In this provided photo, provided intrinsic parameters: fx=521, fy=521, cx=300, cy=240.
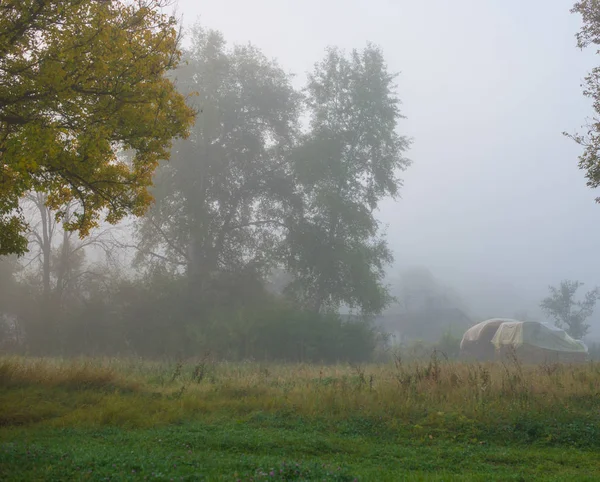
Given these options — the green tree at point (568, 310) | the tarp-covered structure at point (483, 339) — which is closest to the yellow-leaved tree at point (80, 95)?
the tarp-covered structure at point (483, 339)

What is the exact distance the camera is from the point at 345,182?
131ft

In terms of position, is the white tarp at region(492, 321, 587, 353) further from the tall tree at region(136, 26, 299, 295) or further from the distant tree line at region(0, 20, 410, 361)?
the tall tree at region(136, 26, 299, 295)

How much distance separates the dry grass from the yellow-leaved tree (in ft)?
11.3

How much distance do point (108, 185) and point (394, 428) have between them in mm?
8162

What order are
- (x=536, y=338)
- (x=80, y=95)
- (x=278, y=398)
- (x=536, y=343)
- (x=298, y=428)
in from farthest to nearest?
1. (x=536, y=338)
2. (x=536, y=343)
3. (x=278, y=398)
4. (x=80, y=95)
5. (x=298, y=428)

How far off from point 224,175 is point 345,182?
9508 millimetres

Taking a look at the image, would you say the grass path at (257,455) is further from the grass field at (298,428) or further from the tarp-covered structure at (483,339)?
the tarp-covered structure at (483,339)

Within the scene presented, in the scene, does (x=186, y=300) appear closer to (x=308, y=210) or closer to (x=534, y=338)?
(x=308, y=210)

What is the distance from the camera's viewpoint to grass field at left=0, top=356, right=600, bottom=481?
6.75m

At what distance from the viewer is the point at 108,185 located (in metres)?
12.1

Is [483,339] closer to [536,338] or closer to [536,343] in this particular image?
[536,338]

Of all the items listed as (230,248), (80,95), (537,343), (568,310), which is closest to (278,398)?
(80,95)

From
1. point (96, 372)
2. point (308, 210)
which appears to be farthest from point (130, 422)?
point (308, 210)

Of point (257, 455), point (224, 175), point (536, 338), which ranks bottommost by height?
point (257, 455)
